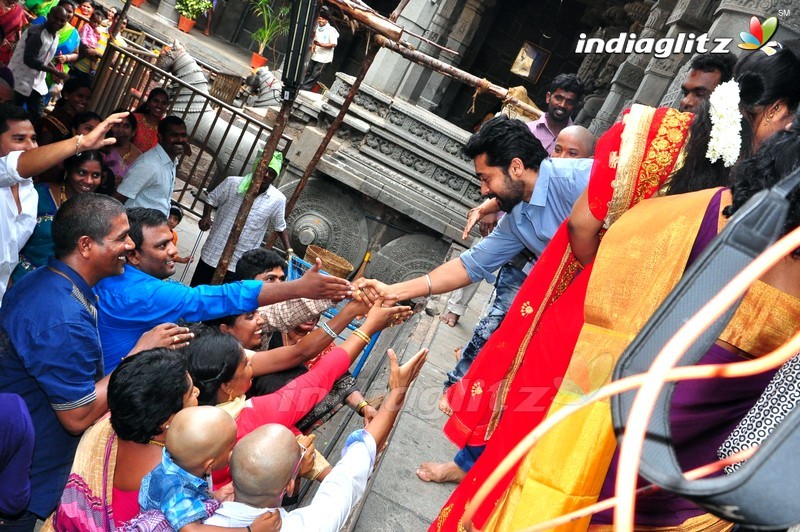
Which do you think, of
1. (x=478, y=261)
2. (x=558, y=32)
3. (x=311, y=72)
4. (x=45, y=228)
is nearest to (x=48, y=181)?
(x=45, y=228)

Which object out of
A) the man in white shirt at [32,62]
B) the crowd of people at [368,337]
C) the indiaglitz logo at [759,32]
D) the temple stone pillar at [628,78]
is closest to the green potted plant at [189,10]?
the man in white shirt at [32,62]

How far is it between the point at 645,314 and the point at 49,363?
6.31 feet

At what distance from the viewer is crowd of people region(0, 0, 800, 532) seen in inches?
65.6

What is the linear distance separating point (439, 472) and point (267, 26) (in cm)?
1812

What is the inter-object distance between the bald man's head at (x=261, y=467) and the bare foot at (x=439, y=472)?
4.25 ft

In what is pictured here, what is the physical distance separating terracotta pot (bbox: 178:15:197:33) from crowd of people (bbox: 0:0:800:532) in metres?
16.6

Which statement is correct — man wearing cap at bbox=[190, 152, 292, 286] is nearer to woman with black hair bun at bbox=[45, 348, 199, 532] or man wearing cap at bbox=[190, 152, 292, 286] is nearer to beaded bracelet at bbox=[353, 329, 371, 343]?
beaded bracelet at bbox=[353, 329, 371, 343]

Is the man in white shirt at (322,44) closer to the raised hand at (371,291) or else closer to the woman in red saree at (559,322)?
the raised hand at (371,291)

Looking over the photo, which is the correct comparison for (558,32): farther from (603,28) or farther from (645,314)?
(645,314)

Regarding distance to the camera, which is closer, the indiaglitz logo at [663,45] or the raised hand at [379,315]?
the raised hand at [379,315]

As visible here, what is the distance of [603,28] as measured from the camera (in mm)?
12539

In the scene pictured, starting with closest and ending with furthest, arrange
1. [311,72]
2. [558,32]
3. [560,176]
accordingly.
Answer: [560,176], [311,72], [558,32]

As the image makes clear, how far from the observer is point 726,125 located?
1825 mm

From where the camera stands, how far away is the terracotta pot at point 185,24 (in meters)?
19.0
